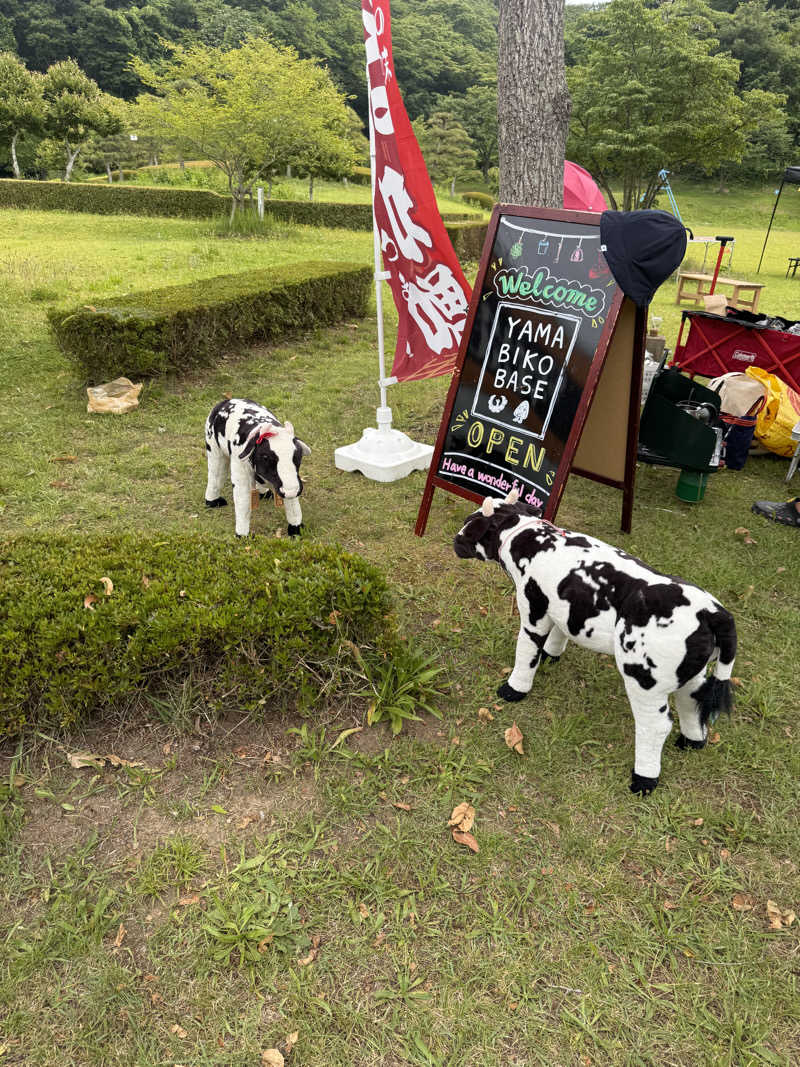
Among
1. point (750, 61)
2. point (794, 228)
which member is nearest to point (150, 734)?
point (794, 228)

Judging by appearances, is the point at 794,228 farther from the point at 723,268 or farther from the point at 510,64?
the point at 510,64

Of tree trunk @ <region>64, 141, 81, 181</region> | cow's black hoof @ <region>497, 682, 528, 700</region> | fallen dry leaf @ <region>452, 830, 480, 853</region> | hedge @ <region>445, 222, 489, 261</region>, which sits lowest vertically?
fallen dry leaf @ <region>452, 830, 480, 853</region>

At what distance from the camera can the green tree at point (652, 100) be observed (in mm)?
23484

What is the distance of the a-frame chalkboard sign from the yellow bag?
8.79ft

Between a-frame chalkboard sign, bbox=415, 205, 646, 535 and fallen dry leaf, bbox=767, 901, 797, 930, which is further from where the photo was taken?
a-frame chalkboard sign, bbox=415, 205, 646, 535

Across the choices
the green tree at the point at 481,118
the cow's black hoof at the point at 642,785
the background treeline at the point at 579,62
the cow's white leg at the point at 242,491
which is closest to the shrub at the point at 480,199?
the background treeline at the point at 579,62

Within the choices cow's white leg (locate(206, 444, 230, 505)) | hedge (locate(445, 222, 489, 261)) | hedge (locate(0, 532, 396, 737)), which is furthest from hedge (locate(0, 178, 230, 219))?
hedge (locate(0, 532, 396, 737))

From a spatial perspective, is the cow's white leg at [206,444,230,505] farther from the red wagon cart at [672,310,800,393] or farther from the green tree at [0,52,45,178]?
the green tree at [0,52,45,178]

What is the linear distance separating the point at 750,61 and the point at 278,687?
6042 cm

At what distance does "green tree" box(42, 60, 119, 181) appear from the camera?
124 feet

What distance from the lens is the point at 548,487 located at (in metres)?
3.99

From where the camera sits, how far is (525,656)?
10.7 ft

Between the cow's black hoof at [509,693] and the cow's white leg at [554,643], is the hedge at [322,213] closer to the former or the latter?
the cow's white leg at [554,643]

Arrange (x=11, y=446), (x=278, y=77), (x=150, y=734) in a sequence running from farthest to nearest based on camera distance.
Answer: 1. (x=278, y=77)
2. (x=11, y=446)
3. (x=150, y=734)
